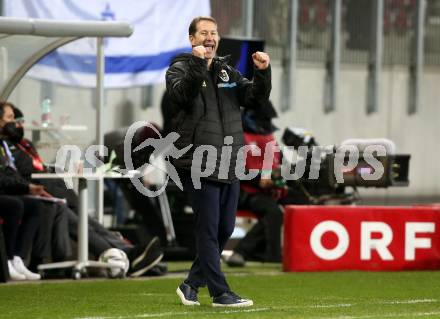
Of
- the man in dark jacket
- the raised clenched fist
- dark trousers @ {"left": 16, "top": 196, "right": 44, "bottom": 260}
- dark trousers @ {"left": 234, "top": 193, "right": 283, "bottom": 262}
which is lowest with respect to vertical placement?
dark trousers @ {"left": 234, "top": 193, "right": 283, "bottom": 262}

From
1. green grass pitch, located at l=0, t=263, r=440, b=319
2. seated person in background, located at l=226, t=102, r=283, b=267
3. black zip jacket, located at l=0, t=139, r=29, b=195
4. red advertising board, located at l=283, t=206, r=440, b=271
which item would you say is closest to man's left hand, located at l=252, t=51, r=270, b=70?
green grass pitch, located at l=0, t=263, r=440, b=319

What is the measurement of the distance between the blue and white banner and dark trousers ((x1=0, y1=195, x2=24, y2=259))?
11.2ft

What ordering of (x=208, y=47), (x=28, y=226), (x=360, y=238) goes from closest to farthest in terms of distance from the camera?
(x=208, y=47), (x=28, y=226), (x=360, y=238)

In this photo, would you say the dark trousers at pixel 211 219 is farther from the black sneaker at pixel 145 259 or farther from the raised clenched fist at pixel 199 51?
the black sneaker at pixel 145 259

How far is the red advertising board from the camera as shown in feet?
43.7

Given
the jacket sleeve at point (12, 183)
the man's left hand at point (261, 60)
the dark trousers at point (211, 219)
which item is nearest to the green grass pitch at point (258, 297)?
the dark trousers at point (211, 219)

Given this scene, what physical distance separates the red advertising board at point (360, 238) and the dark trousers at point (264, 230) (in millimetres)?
1215

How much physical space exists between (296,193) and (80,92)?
11.6 feet

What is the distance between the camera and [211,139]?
886 cm

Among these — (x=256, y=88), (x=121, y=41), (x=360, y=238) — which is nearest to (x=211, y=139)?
(x=256, y=88)

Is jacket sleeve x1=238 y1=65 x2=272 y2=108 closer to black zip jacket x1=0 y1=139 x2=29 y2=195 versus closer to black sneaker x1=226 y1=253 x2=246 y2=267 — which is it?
black zip jacket x1=0 y1=139 x2=29 y2=195

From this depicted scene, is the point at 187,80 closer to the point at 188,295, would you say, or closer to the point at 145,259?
the point at 188,295

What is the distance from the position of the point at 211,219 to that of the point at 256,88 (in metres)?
0.90

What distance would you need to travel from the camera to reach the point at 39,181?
12.9m
